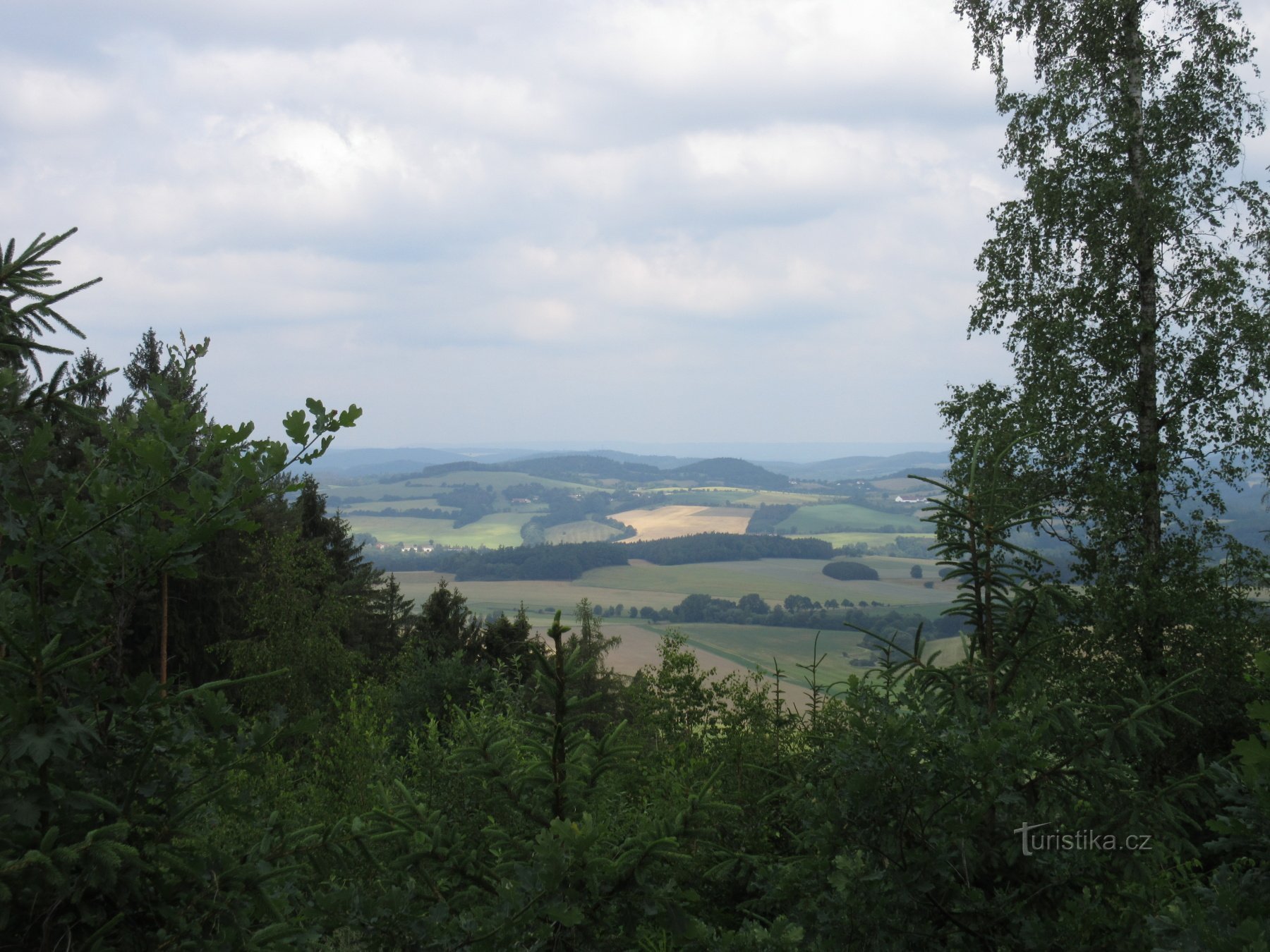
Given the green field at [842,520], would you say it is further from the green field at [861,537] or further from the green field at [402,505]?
the green field at [402,505]

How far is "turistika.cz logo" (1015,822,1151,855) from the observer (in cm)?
321

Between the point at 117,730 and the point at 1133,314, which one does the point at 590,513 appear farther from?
the point at 117,730

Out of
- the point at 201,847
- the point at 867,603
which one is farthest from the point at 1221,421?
the point at 867,603

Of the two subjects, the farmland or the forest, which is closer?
the forest

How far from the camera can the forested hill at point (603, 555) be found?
114188mm

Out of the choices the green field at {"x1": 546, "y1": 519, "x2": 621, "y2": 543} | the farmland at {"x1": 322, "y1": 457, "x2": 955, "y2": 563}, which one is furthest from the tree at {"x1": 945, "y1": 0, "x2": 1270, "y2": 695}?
the green field at {"x1": 546, "y1": 519, "x2": 621, "y2": 543}

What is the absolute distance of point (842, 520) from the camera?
147 m

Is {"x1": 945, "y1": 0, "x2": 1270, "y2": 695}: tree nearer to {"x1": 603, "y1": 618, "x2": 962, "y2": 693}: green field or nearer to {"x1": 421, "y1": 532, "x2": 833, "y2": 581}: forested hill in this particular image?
{"x1": 603, "y1": 618, "x2": 962, "y2": 693}: green field

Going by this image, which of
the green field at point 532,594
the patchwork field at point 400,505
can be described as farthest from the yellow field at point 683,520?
the green field at point 532,594

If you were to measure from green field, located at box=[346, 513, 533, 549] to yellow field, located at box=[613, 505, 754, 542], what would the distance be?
2103 cm

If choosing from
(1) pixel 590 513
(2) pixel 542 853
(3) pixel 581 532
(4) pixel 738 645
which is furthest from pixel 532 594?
(2) pixel 542 853

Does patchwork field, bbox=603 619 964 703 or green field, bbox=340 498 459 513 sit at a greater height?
green field, bbox=340 498 459 513

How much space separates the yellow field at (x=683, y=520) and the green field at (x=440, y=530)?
69.0 feet

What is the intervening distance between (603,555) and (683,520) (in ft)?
131
